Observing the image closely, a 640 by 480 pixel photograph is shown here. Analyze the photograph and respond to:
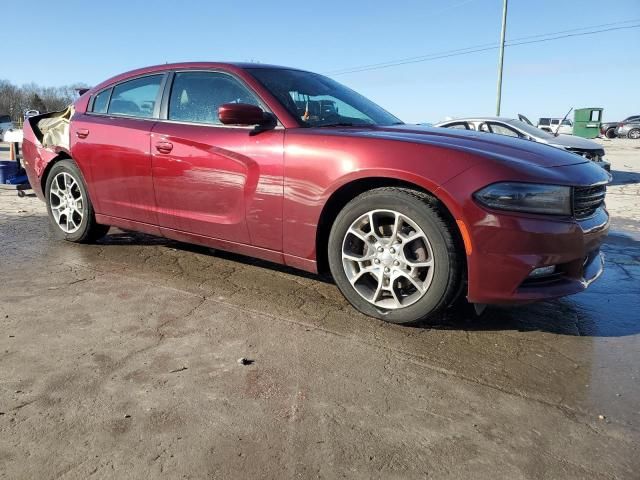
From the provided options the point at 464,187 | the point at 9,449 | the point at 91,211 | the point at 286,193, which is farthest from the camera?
the point at 91,211

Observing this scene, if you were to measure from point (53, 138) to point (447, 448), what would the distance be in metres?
4.43

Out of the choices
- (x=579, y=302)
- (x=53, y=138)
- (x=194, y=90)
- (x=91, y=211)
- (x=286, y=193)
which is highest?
(x=194, y=90)

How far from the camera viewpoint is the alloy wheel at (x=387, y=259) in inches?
111

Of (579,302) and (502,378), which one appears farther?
(579,302)

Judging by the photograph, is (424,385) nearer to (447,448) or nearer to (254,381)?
(447,448)

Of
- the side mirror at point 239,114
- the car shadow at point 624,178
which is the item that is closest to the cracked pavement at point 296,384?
the side mirror at point 239,114

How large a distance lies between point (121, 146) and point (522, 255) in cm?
310

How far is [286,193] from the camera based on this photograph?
3168mm

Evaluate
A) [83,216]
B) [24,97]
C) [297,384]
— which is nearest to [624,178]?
[83,216]

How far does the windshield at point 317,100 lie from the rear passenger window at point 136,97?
93 centimetres

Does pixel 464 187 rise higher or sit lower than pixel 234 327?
higher

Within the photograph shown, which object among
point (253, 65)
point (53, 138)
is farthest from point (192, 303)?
point (53, 138)

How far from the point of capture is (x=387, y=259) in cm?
292

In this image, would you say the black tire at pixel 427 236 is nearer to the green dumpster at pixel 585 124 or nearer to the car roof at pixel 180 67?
the car roof at pixel 180 67
